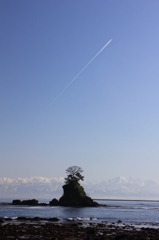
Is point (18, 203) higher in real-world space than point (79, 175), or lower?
lower

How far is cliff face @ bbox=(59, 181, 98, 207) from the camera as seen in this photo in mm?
163875

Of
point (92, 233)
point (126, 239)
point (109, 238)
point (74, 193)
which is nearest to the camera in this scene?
point (126, 239)

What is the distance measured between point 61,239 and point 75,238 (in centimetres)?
231

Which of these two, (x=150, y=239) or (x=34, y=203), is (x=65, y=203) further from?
(x=150, y=239)

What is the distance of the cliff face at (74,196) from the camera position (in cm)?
16388

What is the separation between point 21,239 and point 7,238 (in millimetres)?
2087

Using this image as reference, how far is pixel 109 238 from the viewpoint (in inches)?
1528

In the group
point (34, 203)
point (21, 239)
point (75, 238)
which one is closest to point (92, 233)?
point (75, 238)

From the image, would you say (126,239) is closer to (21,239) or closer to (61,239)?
(61,239)

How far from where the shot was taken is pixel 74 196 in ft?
544

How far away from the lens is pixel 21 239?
119 feet

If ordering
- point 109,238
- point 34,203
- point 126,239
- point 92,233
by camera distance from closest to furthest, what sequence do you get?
point 126,239 < point 109,238 < point 92,233 < point 34,203

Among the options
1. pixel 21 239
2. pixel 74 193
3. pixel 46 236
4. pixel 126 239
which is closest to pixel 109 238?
pixel 126 239

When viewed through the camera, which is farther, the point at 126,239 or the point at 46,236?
the point at 46,236
